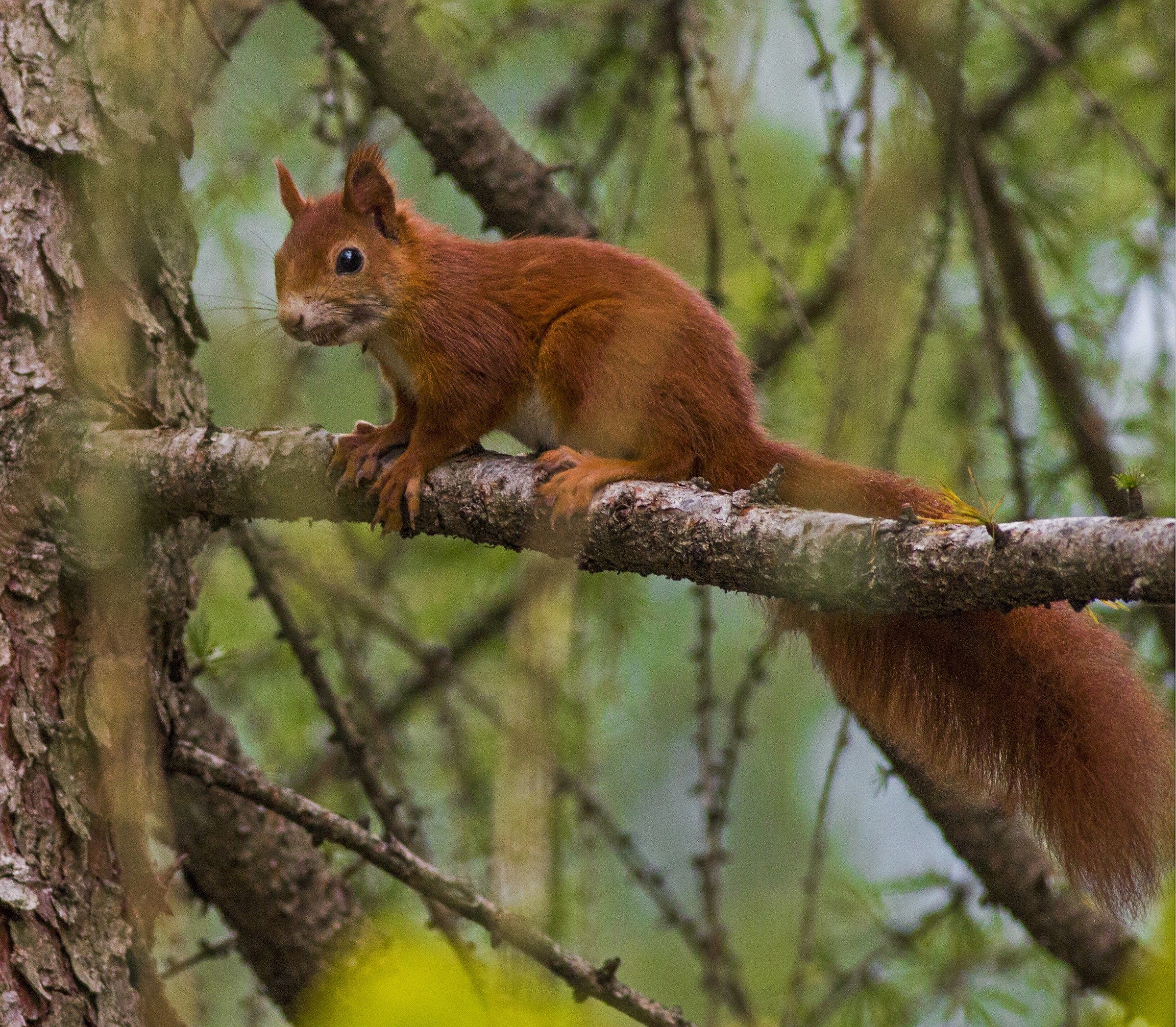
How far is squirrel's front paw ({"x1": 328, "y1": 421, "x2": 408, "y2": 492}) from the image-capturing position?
1.56m

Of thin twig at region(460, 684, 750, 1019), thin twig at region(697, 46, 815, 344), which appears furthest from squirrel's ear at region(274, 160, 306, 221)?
thin twig at region(460, 684, 750, 1019)

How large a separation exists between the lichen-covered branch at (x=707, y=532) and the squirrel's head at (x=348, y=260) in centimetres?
32

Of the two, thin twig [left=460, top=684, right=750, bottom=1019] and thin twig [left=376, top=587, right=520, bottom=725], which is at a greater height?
thin twig [left=376, top=587, right=520, bottom=725]

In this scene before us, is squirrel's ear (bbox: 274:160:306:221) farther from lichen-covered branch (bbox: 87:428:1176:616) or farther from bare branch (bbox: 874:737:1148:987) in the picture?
bare branch (bbox: 874:737:1148:987)

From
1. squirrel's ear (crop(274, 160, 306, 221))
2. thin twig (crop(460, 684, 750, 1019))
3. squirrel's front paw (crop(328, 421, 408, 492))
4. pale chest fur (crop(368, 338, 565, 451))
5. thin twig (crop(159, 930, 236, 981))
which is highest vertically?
squirrel's ear (crop(274, 160, 306, 221))

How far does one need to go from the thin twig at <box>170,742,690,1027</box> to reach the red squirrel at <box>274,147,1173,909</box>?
0.37 m

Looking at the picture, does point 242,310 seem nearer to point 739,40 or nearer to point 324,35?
point 324,35

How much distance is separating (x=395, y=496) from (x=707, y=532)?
51cm

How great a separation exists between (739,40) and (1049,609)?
0.85 meters

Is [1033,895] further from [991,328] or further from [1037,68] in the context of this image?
[1037,68]

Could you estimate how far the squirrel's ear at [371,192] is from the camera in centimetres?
185

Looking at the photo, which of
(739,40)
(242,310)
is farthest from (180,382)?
(739,40)

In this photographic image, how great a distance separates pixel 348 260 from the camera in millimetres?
1839

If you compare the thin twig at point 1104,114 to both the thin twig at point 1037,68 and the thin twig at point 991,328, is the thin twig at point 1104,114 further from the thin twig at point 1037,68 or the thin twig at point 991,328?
the thin twig at point 1037,68
